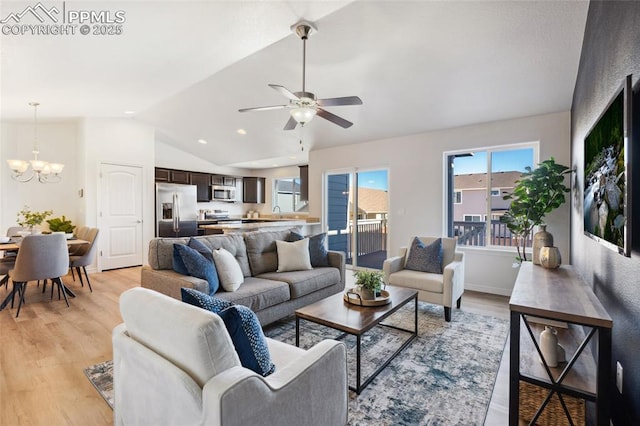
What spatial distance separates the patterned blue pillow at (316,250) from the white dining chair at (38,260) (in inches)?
110

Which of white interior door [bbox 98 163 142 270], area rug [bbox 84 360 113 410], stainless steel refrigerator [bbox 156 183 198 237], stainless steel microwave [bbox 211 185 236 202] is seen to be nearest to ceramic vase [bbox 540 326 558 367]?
area rug [bbox 84 360 113 410]

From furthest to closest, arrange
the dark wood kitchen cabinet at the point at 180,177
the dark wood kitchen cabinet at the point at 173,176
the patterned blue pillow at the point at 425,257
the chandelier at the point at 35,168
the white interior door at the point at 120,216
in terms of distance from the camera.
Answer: the dark wood kitchen cabinet at the point at 180,177 → the dark wood kitchen cabinet at the point at 173,176 → the white interior door at the point at 120,216 → the chandelier at the point at 35,168 → the patterned blue pillow at the point at 425,257

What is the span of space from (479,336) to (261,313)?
6.82 ft

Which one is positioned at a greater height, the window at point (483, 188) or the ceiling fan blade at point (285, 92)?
the ceiling fan blade at point (285, 92)

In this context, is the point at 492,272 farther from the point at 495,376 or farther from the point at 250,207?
the point at 250,207

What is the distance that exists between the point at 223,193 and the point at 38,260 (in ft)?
16.9

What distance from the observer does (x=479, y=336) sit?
2.94 meters

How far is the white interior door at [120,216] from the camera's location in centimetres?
573

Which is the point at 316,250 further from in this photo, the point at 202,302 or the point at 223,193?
the point at 223,193

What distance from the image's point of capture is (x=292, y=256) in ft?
11.8

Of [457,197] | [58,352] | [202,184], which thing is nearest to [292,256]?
[58,352]

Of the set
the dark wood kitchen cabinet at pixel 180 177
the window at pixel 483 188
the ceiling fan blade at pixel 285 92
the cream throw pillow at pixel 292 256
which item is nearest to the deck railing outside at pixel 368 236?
the window at pixel 483 188

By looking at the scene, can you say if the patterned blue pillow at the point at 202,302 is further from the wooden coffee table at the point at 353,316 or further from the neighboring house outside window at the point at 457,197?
the neighboring house outside window at the point at 457,197

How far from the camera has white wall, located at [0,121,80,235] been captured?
540 cm
